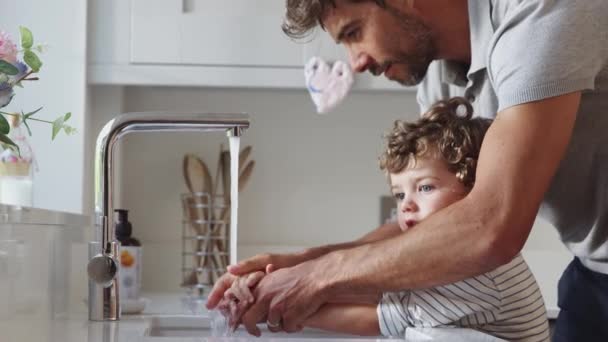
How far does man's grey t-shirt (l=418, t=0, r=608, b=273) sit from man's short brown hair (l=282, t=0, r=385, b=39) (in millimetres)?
263

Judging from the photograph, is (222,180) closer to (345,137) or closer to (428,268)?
(345,137)

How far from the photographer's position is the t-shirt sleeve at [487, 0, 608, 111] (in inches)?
50.9

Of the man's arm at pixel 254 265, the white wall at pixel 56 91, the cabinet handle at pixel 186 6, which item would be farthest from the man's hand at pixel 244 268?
the cabinet handle at pixel 186 6

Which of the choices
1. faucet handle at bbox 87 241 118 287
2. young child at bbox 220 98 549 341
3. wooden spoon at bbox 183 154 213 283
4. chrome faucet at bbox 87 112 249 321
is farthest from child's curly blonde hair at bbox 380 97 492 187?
wooden spoon at bbox 183 154 213 283

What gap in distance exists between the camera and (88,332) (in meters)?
1.34

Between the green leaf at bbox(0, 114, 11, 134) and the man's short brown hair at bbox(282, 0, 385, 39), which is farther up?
the man's short brown hair at bbox(282, 0, 385, 39)

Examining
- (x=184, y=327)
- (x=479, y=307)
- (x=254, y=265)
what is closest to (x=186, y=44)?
(x=184, y=327)

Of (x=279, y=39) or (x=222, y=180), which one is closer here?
(x=279, y=39)

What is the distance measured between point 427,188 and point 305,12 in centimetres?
40

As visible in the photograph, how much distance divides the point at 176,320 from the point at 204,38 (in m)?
0.85

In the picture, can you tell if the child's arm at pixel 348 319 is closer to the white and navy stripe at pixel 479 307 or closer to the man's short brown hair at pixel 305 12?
the white and navy stripe at pixel 479 307

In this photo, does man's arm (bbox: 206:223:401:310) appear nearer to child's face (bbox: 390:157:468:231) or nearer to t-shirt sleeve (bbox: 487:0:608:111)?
child's face (bbox: 390:157:468:231)

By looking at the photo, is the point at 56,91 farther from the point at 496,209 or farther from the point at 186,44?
the point at 496,209

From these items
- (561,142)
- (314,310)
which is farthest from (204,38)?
(561,142)
